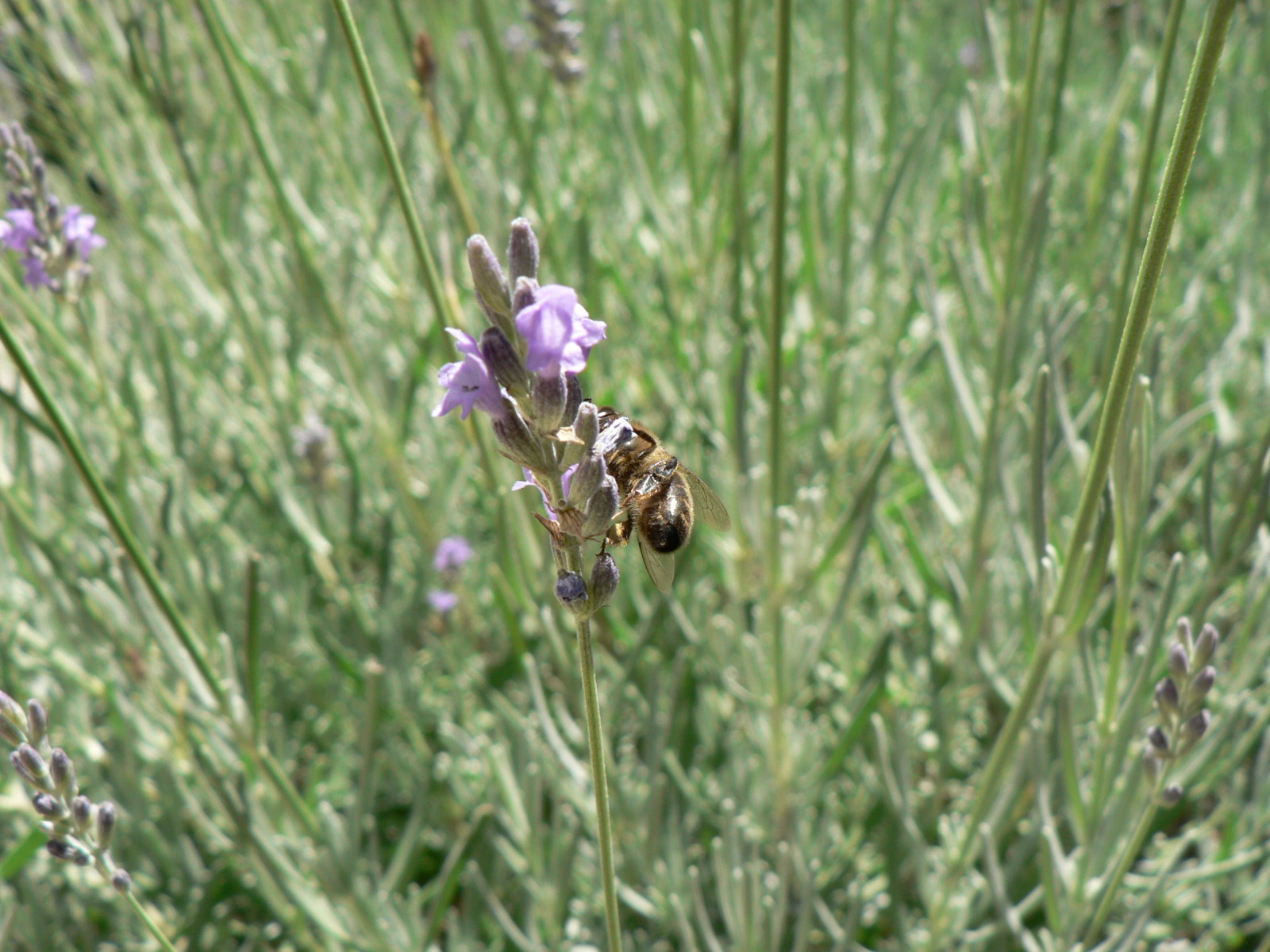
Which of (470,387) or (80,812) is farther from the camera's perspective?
(80,812)

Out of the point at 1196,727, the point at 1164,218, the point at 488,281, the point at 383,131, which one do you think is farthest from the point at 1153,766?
the point at 383,131

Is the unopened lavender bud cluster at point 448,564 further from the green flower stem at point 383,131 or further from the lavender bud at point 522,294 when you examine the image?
the lavender bud at point 522,294

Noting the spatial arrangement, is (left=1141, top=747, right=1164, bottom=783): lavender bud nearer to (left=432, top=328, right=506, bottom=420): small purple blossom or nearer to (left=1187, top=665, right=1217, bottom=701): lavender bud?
(left=1187, top=665, right=1217, bottom=701): lavender bud

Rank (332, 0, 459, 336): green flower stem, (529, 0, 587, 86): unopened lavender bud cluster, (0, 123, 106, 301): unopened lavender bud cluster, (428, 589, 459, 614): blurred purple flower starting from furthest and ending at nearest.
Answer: (428, 589, 459, 614): blurred purple flower, (529, 0, 587, 86): unopened lavender bud cluster, (0, 123, 106, 301): unopened lavender bud cluster, (332, 0, 459, 336): green flower stem

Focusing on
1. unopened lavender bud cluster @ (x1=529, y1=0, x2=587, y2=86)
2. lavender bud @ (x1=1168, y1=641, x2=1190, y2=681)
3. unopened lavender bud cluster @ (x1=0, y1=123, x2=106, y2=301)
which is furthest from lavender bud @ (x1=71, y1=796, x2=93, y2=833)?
unopened lavender bud cluster @ (x1=529, y1=0, x2=587, y2=86)

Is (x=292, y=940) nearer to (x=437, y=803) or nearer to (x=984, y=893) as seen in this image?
(x=437, y=803)

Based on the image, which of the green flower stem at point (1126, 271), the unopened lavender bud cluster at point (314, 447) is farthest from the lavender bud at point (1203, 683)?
the unopened lavender bud cluster at point (314, 447)

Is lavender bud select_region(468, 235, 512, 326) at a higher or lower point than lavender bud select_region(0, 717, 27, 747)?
higher

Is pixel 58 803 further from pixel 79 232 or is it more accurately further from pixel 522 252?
pixel 79 232
